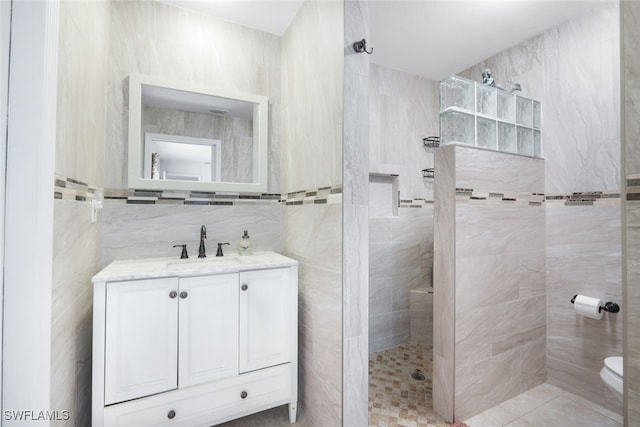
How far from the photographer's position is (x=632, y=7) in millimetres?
706

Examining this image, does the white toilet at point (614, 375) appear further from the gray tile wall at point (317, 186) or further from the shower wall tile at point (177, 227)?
the shower wall tile at point (177, 227)

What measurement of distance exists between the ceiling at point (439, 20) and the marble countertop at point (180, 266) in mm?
1678

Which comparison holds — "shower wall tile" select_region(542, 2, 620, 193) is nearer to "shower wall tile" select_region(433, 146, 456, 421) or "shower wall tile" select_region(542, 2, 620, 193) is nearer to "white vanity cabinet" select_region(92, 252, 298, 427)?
"shower wall tile" select_region(433, 146, 456, 421)

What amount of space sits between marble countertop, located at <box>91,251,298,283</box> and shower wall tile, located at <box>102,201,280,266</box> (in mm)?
99

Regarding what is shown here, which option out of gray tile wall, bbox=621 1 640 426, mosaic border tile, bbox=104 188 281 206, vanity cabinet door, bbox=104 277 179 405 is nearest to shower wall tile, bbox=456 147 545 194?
gray tile wall, bbox=621 1 640 426

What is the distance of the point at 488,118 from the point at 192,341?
2.27 meters

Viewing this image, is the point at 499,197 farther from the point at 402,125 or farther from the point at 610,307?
A: the point at 402,125

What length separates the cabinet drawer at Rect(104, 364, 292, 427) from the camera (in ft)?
4.41

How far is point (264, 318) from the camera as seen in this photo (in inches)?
64.5

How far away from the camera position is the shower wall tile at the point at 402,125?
2707mm

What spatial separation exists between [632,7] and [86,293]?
2.30m

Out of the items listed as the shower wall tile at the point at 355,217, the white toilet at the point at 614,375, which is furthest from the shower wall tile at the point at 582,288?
the shower wall tile at the point at 355,217

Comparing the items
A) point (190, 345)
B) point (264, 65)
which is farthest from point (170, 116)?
point (190, 345)

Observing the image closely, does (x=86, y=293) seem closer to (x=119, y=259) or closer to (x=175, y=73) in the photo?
(x=119, y=259)
